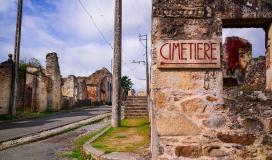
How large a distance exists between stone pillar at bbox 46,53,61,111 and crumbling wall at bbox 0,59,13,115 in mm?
6275

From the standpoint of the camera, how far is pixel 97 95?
4747cm

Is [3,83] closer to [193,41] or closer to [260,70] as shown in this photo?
[260,70]

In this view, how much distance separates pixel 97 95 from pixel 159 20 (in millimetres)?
43348

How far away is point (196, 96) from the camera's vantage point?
4.50 m

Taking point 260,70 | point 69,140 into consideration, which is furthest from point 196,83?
point 69,140

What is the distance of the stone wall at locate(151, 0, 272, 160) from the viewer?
441 cm

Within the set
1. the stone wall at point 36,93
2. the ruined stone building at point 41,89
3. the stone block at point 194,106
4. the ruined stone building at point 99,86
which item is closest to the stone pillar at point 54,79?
the ruined stone building at point 41,89

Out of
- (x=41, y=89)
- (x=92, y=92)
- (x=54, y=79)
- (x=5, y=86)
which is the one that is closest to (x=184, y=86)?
(x=5, y=86)

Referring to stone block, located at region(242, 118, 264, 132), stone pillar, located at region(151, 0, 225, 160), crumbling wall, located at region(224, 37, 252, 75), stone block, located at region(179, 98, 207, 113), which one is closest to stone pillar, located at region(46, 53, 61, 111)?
crumbling wall, located at region(224, 37, 252, 75)

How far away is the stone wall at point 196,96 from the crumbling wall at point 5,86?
17.0 m

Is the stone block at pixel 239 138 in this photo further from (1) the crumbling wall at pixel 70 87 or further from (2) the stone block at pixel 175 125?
(1) the crumbling wall at pixel 70 87

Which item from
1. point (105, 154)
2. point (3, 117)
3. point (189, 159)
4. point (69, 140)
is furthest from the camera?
point (3, 117)

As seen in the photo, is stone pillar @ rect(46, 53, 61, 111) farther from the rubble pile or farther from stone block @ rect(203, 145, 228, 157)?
stone block @ rect(203, 145, 228, 157)


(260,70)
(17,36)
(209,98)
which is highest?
(17,36)
